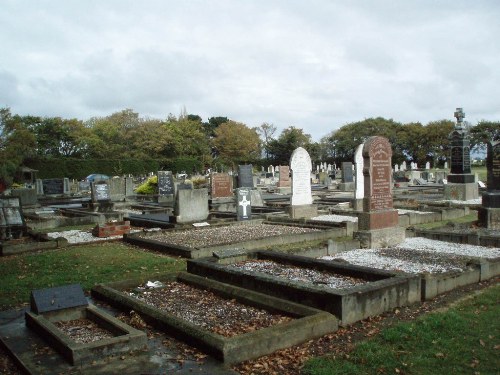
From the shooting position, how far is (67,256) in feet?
37.4

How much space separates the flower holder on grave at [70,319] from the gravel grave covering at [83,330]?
52 millimetres

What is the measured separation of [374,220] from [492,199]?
4817 mm

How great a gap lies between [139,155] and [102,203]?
40.3 metres

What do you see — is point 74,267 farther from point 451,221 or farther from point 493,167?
point 493,167

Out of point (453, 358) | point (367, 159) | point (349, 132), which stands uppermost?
point (349, 132)

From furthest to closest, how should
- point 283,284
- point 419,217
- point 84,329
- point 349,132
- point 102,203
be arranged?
point 349,132, point 102,203, point 419,217, point 283,284, point 84,329

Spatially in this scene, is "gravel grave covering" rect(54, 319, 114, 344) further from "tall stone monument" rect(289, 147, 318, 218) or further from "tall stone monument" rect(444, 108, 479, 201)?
"tall stone monument" rect(444, 108, 479, 201)

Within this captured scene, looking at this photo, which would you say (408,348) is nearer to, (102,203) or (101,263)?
(101,263)

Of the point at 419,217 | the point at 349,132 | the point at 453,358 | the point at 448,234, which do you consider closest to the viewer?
the point at 453,358

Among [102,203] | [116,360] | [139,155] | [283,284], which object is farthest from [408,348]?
[139,155]

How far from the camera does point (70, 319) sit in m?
6.51

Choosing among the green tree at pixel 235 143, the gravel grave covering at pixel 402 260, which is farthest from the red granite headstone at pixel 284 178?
the green tree at pixel 235 143

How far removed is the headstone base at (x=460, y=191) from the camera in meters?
23.4

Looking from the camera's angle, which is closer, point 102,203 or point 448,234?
point 448,234
